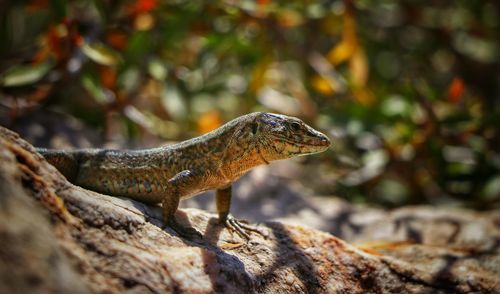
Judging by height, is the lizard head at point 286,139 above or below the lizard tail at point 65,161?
above

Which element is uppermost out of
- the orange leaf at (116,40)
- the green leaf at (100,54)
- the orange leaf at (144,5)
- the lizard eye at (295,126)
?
the orange leaf at (144,5)

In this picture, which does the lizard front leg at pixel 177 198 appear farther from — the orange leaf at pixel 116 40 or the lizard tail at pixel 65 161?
the orange leaf at pixel 116 40

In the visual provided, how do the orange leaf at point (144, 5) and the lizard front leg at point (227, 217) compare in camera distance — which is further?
the orange leaf at point (144, 5)

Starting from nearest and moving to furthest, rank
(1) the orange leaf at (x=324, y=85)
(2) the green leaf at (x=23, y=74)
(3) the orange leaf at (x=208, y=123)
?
(2) the green leaf at (x=23, y=74), (3) the orange leaf at (x=208, y=123), (1) the orange leaf at (x=324, y=85)

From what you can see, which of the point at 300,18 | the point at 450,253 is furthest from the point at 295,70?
the point at 450,253

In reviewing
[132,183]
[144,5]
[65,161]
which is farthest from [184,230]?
[144,5]

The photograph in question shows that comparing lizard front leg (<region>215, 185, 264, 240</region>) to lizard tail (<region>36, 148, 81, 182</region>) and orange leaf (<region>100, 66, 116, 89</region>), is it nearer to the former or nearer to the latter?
lizard tail (<region>36, 148, 81, 182</region>)

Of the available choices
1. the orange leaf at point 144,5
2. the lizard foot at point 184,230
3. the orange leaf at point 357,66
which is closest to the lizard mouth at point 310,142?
the lizard foot at point 184,230

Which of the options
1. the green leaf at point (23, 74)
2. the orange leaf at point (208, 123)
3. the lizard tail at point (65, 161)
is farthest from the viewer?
the orange leaf at point (208, 123)
